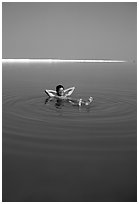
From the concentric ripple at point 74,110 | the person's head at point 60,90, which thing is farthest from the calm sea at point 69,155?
the person's head at point 60,90

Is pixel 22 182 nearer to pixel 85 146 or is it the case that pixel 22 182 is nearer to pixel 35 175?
pixel 35 175

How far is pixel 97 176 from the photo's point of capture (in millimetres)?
9383

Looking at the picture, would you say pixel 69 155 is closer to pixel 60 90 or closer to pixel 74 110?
pixel 74 110

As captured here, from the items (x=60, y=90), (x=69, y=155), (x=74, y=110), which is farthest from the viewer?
(x=60, y=90)

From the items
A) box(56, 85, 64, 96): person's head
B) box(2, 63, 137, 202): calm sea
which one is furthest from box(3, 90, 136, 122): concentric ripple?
box(56, 85, 64, 96): person's head

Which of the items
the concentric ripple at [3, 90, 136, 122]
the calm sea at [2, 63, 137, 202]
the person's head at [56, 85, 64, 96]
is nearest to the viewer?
the calm sea at [2, 63, 137, 202]

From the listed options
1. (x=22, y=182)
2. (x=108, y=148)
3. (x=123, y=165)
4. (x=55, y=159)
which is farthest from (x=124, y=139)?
(x=22, y=182)

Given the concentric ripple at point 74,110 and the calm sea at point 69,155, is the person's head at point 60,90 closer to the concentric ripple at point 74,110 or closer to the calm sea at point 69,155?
Result: the concentric ripple at point 74,110

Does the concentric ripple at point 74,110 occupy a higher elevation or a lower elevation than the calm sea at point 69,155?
higher

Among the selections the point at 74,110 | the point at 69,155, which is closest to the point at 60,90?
the point at 74,110

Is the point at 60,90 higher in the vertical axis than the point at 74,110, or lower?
higher

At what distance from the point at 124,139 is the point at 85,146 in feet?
8.00

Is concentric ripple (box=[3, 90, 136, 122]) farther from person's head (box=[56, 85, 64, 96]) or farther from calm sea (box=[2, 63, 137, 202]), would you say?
person's head (box=[56, 85, 64, 96])

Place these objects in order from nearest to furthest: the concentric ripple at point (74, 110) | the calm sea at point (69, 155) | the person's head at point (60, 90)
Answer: the calm sea at point (69, 155)
the concentric ripple at point (74, 110)
the person's head at point (60, 90)
